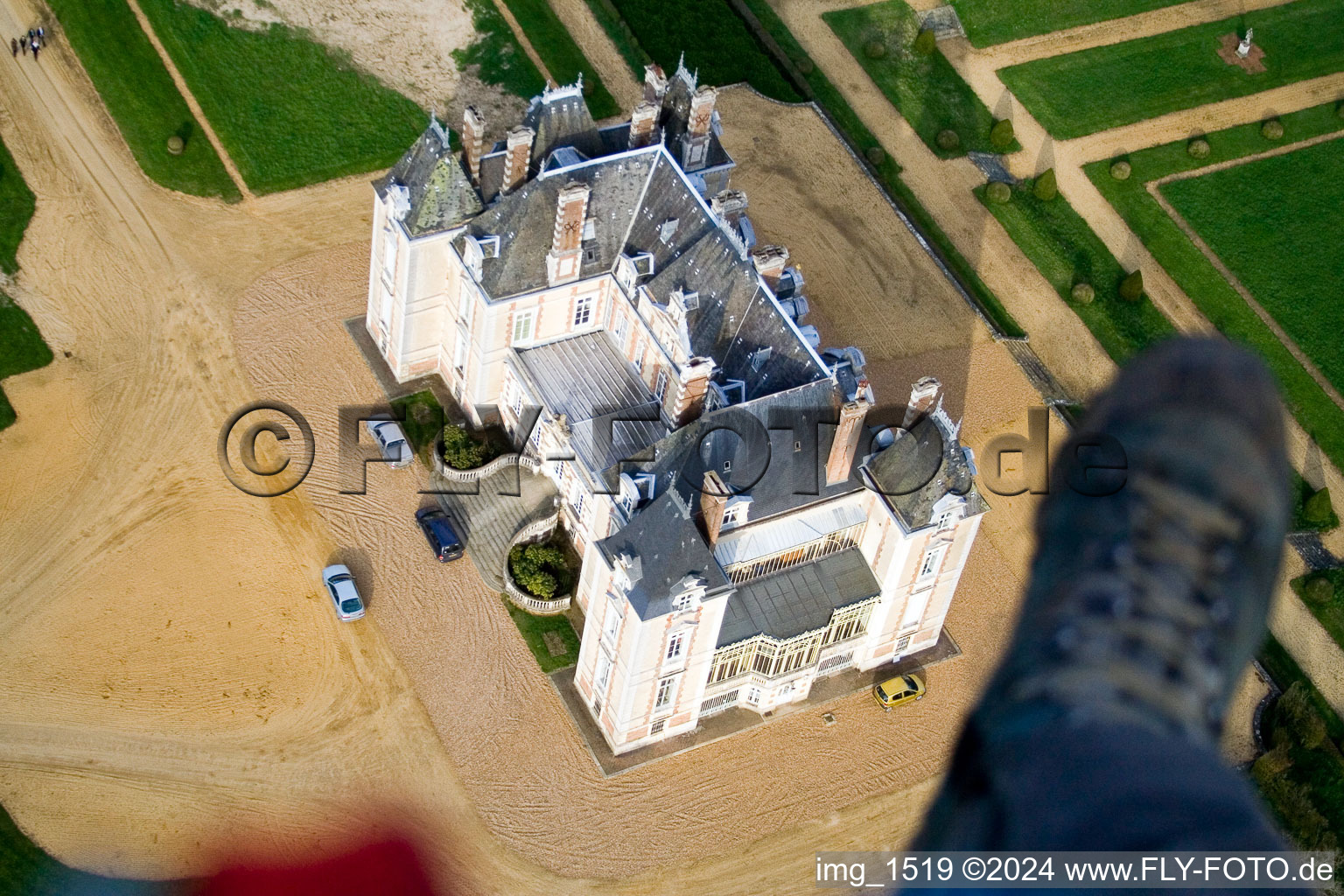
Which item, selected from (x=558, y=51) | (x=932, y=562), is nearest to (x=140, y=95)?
(x=558, y=51)

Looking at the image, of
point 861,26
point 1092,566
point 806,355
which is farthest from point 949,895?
point 861,26

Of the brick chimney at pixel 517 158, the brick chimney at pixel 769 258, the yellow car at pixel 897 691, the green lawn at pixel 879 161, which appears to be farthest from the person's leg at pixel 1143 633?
the green lawn at pixel 879 161

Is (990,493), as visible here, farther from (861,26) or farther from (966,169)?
(861,26)

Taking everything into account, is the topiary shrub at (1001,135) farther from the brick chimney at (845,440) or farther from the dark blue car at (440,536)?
the dark blue car at (440,536)

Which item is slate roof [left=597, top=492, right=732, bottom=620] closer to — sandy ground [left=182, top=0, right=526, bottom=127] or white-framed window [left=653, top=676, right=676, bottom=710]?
white-framed window [left=653, top=676, right=676, bottom=710]

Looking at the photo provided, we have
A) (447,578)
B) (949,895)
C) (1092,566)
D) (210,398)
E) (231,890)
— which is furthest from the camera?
(210,398)

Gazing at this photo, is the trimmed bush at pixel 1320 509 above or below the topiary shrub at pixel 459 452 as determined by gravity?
below
